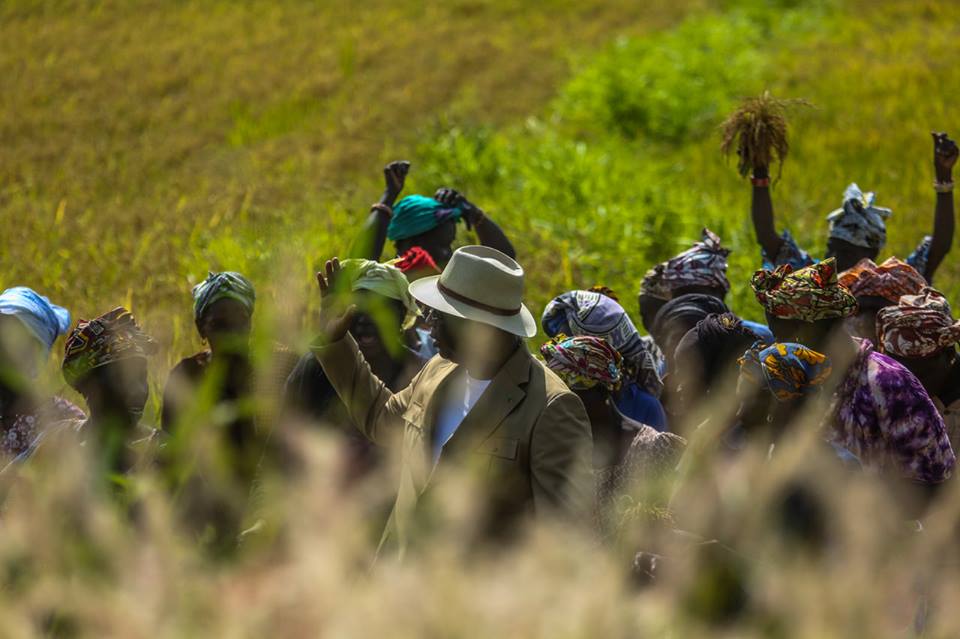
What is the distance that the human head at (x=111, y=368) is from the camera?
3.77 meters

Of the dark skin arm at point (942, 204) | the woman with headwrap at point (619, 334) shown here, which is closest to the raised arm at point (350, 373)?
the woman with headwrap at point (619, 334)

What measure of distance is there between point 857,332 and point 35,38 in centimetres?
1262

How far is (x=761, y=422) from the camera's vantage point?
11.3 ft

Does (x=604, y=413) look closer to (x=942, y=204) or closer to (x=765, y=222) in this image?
→ (x=765, y=222)

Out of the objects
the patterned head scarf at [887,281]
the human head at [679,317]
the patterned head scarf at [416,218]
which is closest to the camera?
the patterned head scarf at [887,281]

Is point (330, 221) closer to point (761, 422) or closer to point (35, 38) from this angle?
point (761, 422)

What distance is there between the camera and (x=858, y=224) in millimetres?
5477

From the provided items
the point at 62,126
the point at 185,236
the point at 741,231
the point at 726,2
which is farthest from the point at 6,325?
the point at 726,2

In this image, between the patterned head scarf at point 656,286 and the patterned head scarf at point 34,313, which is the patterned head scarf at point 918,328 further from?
the patterned head scarf at point 34,313

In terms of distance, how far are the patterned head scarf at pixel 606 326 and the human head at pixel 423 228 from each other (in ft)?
3.12

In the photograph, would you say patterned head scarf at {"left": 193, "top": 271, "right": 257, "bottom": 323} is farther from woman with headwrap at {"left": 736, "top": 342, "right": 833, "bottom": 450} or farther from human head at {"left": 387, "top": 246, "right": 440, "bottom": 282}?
woman with headwrap at {"left": 736, "top": 342, "right": 833, "bottom": 450}

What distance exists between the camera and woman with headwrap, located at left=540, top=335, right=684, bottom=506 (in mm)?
3682

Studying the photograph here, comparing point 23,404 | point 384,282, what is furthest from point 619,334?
point 23,404

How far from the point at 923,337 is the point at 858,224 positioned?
4.83 feet
